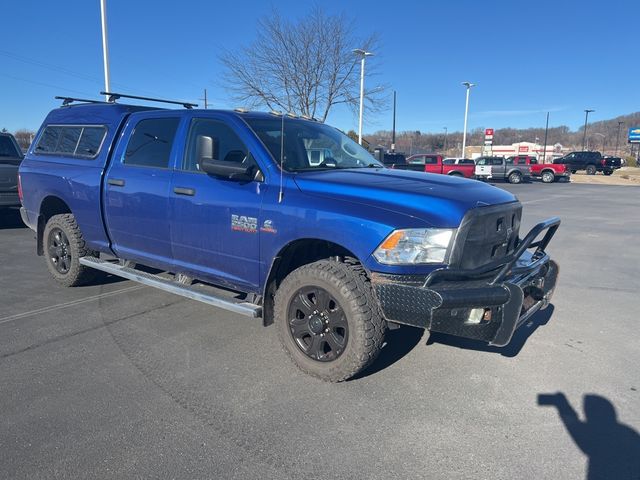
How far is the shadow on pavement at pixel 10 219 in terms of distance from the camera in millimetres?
10422

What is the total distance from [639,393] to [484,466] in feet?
5.22

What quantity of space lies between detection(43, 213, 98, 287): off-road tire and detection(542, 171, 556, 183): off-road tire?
3312cm

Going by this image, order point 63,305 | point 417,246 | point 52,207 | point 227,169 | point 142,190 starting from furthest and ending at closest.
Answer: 1. point 52,207
2. point 63,305
3. point 142,190
4. point 227,169
5. point 417,246

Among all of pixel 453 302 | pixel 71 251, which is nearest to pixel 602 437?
pixel 453 302

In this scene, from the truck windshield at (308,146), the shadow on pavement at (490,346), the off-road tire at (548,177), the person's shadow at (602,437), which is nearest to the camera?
the person's shadow at (602,437)

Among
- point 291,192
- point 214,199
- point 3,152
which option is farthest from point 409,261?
point 3,152

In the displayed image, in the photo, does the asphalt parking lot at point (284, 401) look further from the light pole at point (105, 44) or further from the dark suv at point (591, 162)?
the dark suv at point (591, 162)

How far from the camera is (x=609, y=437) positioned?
2.84 meters

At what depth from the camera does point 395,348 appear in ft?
13.5

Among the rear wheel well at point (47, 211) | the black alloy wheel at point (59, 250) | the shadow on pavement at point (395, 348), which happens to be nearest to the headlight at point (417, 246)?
the shadow on pavement at point (395, 348)

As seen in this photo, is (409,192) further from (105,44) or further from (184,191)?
(105,44)

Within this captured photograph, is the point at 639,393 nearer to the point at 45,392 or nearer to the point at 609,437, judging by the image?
the point at 609,437

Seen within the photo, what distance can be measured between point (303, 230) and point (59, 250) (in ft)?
12.5

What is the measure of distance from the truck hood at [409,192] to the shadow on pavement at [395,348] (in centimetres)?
99
